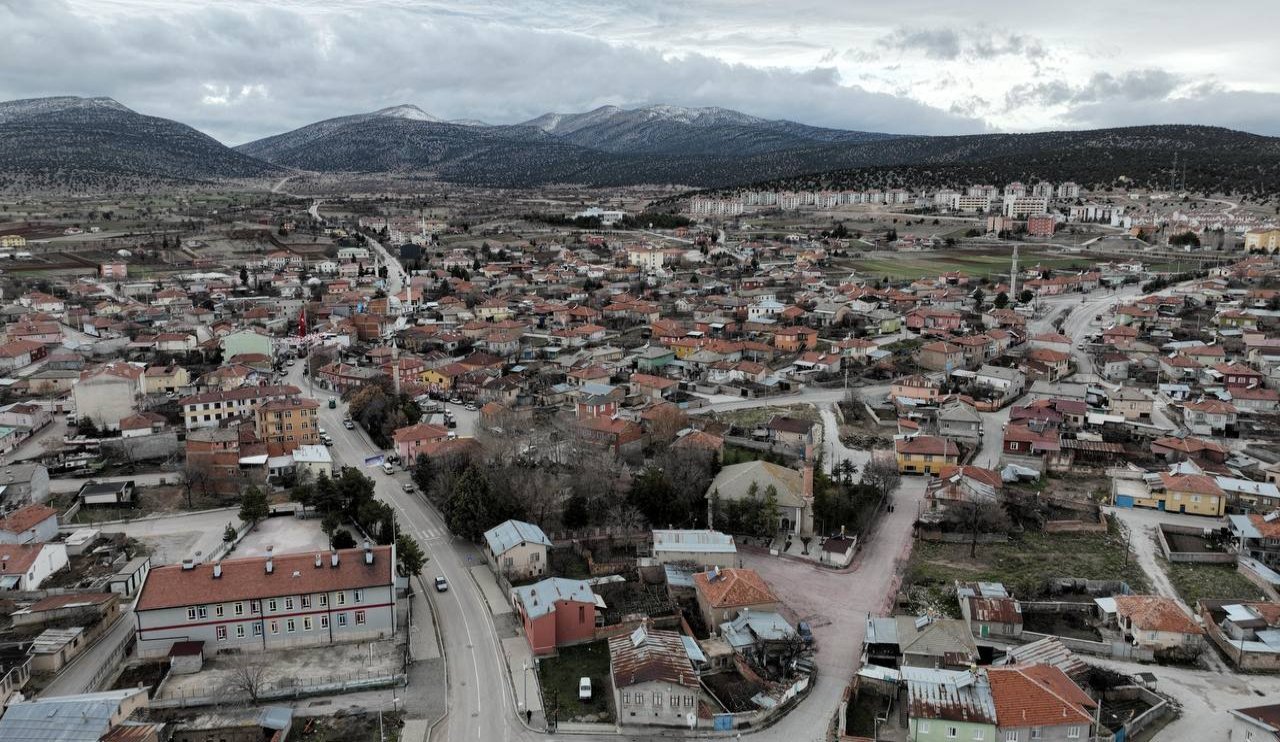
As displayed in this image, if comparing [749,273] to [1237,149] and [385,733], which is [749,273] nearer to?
[385,733]

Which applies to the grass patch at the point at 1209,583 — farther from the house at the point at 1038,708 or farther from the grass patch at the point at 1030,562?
the house at the point at 1038,708

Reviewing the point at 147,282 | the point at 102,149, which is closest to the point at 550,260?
the point at 147,282

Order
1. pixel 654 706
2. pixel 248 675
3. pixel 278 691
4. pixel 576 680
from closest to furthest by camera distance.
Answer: pixel 654 706, pixel 278 691, pixel 248 675, pixel 576 680

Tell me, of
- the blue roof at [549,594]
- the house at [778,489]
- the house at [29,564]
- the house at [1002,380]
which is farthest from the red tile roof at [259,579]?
the house at [1002,380]

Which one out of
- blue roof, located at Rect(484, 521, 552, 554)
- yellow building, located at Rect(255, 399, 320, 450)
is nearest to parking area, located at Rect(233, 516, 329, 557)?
blue roof, located at Rect(484, 521, 552, 554)

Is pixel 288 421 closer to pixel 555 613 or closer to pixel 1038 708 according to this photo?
pixel 555 613

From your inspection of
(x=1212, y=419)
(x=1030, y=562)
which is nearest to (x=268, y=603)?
(x=1030, y=562)
